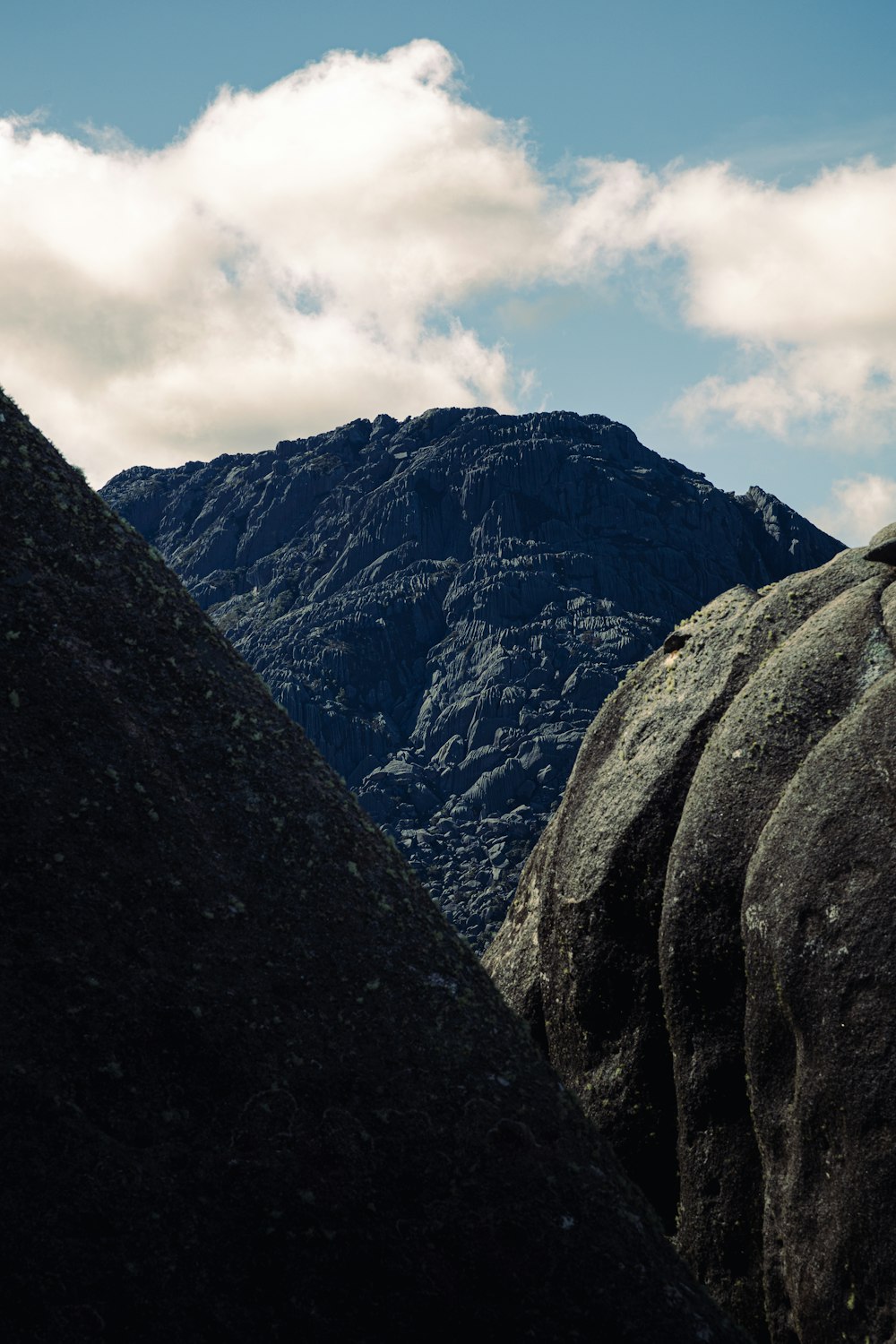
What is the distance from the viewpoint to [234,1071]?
74.9 feet

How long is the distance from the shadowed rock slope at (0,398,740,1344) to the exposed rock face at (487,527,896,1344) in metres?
3.01

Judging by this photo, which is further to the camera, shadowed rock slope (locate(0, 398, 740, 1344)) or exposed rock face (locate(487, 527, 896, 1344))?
exposed rock face (locate(487, 527, 896, 1344))

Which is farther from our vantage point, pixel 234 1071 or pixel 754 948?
pixel 754 948

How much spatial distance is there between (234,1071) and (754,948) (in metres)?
12.2

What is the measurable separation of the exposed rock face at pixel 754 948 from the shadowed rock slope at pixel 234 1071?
9.87 ft

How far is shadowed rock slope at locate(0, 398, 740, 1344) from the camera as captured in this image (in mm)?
20875

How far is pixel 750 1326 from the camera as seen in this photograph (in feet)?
82.7

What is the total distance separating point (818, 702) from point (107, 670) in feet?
58.5

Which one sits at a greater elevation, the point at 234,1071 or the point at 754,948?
the point at 234,1071

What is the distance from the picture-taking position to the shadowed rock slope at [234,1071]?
68.5ft

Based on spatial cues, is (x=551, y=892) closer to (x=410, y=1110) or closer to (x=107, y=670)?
(x=410, y=1110)

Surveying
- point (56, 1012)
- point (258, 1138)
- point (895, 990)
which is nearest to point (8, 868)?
point (56, 1012)

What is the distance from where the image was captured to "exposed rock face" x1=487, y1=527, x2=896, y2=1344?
23594 millimetres

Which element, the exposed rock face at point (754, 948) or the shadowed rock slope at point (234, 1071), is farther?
the exposed rock face at point (754, 948)
